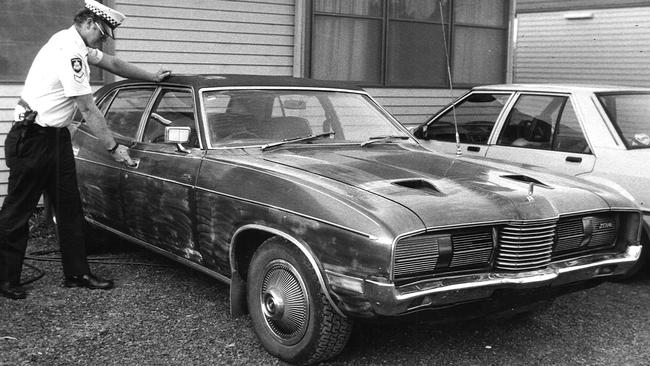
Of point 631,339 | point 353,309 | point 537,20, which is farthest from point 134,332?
point 537,20

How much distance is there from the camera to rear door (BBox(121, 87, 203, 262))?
4.49 meters

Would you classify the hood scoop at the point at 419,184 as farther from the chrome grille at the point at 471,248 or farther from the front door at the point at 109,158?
the front door at the point at 109,158

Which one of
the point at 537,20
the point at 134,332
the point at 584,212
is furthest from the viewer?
the point at 537,20

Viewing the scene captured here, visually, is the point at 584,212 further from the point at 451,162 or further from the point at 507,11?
the point at 507,11

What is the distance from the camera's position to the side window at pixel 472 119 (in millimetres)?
6328

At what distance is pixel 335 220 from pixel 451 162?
1302 millimetres

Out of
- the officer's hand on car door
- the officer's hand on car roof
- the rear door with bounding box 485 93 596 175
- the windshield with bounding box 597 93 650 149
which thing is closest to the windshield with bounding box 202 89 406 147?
the officer's hand on car roof

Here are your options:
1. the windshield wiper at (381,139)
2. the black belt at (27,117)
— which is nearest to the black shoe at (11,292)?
the black belt at (27,117)

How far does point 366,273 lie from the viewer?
3287mm

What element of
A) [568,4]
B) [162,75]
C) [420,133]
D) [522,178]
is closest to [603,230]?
[522,178]

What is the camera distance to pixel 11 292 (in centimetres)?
481

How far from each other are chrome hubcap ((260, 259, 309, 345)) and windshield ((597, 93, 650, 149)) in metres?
3.07

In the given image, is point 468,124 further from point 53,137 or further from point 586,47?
point 586,47

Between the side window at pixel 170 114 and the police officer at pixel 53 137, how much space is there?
257 millimetres
